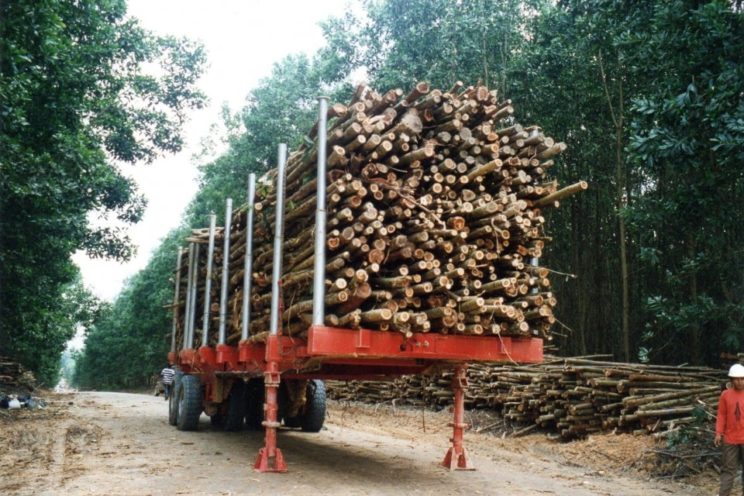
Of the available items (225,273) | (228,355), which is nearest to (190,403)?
(228,355)

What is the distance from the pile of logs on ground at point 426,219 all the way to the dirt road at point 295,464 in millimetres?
1738

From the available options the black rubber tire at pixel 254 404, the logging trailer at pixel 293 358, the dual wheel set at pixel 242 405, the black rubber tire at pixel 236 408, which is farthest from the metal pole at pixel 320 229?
the black rubber tire at pixel 254 404

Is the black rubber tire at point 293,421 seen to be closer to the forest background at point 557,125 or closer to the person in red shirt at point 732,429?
the forest background at point 557,125

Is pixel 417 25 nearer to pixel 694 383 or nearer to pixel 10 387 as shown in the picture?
pixel 694 383

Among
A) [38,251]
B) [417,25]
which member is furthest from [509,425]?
[417,25]

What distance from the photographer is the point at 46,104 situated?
48.3ft

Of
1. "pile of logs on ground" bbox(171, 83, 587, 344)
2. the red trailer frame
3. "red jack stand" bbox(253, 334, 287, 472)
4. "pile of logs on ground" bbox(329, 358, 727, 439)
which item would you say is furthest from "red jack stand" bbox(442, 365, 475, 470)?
"pile of logs on ground" bbox(329, 358, 727, 439)

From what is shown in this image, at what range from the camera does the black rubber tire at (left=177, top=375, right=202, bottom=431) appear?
11891mm

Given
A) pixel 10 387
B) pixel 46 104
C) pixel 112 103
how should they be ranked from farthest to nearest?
1. pixel 10 387
2. pixel 112 103
3. pixel 46 104

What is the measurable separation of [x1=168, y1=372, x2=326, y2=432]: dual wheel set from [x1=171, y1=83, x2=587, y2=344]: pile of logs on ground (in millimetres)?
4394

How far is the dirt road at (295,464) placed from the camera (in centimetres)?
708

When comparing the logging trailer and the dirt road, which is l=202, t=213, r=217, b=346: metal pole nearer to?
the logging trailer

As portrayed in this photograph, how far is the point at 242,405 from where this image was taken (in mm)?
12297

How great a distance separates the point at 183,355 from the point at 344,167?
261 inches
